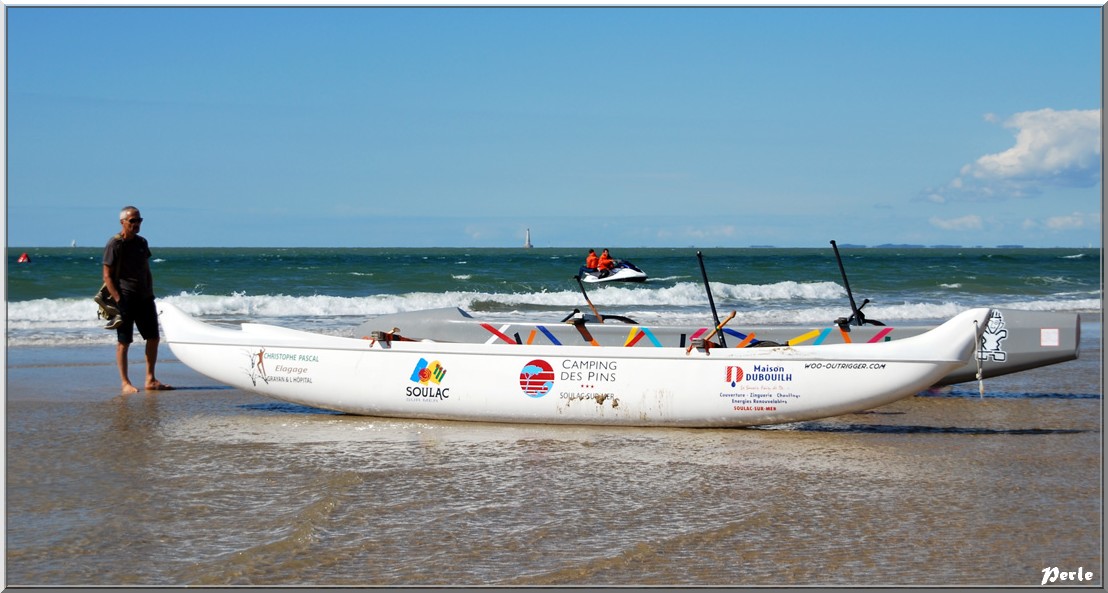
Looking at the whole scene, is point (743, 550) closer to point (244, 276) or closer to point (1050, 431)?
point (1050, 431)

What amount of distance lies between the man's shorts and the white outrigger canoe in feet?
3.99

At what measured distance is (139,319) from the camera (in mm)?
8766

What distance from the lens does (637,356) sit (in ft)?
23.1

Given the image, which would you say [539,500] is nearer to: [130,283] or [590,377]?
[590,377]

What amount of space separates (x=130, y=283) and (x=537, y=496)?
15.7 ft

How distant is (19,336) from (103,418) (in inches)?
309

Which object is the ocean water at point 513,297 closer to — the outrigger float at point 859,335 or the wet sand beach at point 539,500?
the outrigger float at point 859,335

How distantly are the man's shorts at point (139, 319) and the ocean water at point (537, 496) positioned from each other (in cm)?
52

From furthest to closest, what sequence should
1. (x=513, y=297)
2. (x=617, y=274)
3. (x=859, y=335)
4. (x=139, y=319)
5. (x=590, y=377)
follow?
(x=617, y=274) < (x=513, y=297) < (x=139, y=319) < (x=859, y=335) < (x=590, y=377)

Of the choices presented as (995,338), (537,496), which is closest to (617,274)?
(995,338)

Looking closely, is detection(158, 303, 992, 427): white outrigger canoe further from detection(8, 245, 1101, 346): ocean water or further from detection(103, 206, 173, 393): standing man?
detection(8, 245, 1101, 346): ocean water
